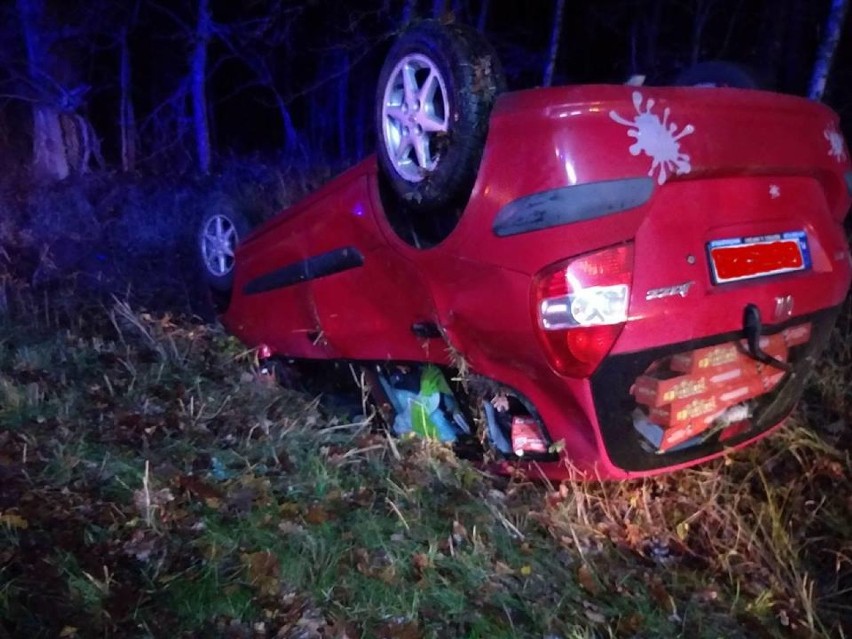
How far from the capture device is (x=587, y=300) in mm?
2334

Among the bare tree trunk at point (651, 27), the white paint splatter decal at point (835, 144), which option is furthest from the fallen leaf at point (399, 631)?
the bare tree trunk at point (651, 27)

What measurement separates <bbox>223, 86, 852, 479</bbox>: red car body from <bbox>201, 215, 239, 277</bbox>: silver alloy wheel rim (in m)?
1.83

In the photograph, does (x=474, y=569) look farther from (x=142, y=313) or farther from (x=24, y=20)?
(x=24, y=20)

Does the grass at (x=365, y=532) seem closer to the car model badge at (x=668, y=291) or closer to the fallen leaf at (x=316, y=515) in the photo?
the fallen leaf at (x=316, y=515)

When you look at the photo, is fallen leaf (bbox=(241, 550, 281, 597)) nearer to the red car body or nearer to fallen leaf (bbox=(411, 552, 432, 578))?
fallen leaf (bbox=(411, 552, 432, 578))

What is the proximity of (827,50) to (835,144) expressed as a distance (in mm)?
2671

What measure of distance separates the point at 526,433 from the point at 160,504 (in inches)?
51.0

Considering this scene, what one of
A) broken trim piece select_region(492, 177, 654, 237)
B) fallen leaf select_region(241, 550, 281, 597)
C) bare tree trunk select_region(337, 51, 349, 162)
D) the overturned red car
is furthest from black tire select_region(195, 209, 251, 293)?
bare tree trunk select_region(337, 51, 349, 162)

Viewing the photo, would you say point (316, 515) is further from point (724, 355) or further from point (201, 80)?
point (201, 80)

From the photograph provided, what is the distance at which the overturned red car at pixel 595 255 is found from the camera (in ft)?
7.69

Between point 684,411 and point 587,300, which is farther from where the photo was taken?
point 684,411

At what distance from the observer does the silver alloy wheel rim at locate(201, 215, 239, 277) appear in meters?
4.71

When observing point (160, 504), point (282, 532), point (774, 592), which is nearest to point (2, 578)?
point (160, 504)

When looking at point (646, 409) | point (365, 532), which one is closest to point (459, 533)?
point (365, 532)
